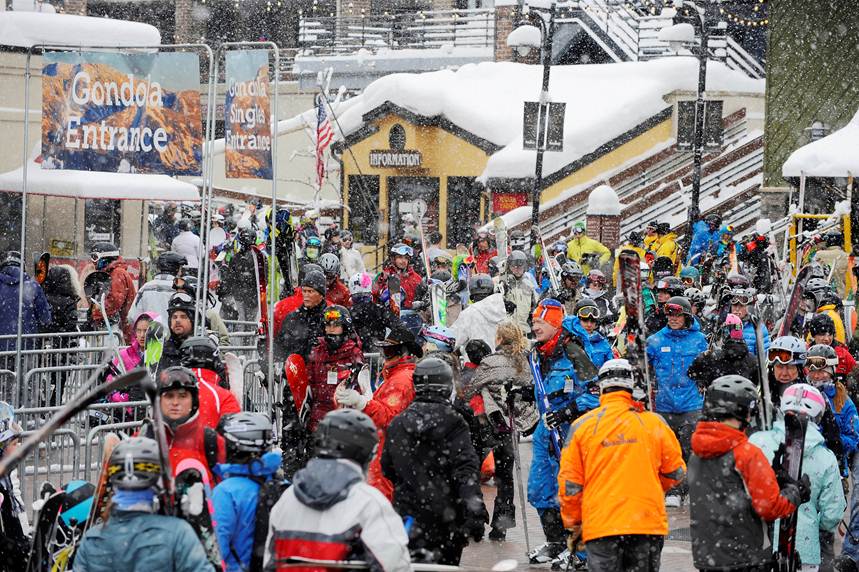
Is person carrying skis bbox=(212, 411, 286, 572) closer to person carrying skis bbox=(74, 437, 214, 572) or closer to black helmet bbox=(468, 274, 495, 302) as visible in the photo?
person carrying skis bbox=(74, 437, 214, 572)

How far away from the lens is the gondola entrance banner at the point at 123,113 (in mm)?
10727

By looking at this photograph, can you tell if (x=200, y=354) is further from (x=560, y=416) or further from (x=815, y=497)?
(x=815, y=497)

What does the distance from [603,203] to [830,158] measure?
20.9ft

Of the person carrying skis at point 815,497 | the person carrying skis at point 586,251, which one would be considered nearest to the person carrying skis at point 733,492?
the person carrying skis at point 815,497

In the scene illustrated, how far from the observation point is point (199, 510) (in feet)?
17.0

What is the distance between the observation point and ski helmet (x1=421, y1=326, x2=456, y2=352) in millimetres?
9508

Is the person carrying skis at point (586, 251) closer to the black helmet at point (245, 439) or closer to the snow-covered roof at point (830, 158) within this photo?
the snow-covered roof at point (830, 158)

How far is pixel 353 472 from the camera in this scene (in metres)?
5.04

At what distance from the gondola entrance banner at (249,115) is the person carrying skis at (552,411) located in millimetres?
2698

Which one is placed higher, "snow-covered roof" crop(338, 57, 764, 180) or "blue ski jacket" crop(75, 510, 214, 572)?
"snow-covered roof" crop(338, 57, 764, 180)

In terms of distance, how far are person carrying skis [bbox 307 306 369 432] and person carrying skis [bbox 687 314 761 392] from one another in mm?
2545

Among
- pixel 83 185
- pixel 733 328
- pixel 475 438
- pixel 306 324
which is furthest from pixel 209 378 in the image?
pixel 83 185

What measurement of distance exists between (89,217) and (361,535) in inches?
658

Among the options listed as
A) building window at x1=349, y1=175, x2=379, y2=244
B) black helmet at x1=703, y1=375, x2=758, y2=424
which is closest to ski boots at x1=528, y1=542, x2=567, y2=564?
black helmet at x1=703, y1=375, x2=758, y2=424
